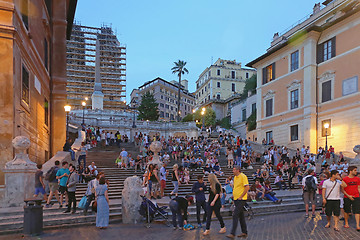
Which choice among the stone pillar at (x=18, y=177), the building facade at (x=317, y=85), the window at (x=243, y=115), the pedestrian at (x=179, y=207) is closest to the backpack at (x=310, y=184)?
the pedestrian at (x=179, y=207)

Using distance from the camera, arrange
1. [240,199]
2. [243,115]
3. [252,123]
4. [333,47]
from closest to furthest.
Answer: [240,199], [333,47], [252,123], [243,115]

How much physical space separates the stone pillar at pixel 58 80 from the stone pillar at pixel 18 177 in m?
9.53

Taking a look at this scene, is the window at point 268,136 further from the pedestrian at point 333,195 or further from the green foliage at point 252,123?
the pedestrian at point 333,195

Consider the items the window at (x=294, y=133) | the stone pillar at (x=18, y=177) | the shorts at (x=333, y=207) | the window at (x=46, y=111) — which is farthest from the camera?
the window at (x=294, y=133)

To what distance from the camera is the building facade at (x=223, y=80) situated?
260ft

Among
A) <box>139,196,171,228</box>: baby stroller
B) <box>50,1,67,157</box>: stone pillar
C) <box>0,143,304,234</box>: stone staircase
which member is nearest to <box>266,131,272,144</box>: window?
<box>0,143,304,234</box>: stone staircase

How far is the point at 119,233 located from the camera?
354 inches

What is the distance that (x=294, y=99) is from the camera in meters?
30.8

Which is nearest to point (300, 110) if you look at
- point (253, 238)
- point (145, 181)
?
point (145, 181)

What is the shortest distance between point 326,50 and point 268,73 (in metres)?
7.68

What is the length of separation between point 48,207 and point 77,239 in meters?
3.40

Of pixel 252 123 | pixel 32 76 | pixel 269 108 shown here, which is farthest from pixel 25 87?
pixel 252 123

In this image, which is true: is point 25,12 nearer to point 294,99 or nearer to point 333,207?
point 333,207

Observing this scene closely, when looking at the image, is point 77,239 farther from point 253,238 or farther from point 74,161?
point 74,161
